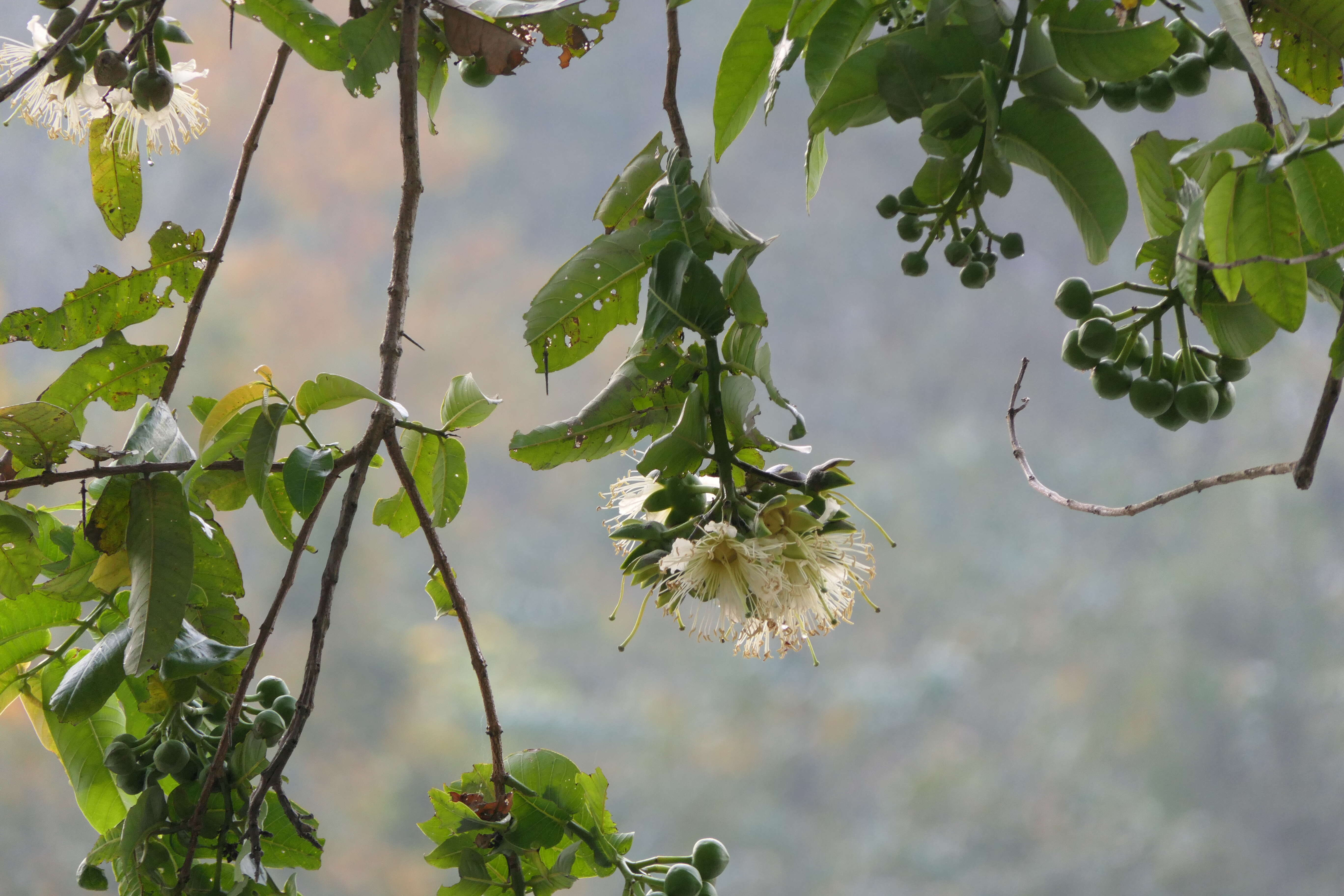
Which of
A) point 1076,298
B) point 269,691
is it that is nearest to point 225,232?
point 269,691

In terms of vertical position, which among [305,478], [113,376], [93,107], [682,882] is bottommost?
[682,882]

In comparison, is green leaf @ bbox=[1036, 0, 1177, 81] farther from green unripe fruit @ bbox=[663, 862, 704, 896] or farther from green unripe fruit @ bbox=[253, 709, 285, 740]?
green unripe fruit @ bbox=[253, 709, 285, 740]

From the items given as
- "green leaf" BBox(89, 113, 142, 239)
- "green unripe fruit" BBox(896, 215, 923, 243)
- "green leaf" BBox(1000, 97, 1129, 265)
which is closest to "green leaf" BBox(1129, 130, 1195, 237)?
"green leaf" BBox(1000, 97, 1129, 265)

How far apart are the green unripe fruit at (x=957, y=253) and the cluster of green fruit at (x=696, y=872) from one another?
50 cm

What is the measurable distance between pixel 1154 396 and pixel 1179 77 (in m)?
0.28

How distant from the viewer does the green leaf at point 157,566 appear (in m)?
0.73

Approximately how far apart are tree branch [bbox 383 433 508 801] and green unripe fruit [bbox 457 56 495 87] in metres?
0.47

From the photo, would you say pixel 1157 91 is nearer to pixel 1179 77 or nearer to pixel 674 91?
pixel 1179 77

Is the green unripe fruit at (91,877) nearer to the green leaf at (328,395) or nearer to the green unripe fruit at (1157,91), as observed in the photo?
the green leaf at (328,395)

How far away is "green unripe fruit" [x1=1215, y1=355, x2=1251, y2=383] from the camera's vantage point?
28.6 inches

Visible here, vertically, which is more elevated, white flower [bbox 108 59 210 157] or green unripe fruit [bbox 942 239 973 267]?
white flower [bbox 108 59 210 157]

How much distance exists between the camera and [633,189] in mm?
903

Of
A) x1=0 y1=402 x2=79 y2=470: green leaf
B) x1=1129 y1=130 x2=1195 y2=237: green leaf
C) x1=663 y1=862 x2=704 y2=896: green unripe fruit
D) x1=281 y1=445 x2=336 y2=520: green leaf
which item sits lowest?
x1=663 y1=862 x2=704 y2=896: green unripe fruit

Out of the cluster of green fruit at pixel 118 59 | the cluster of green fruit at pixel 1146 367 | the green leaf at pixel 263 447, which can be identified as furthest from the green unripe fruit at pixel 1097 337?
the cluster of green fruit at pixel 118 59
